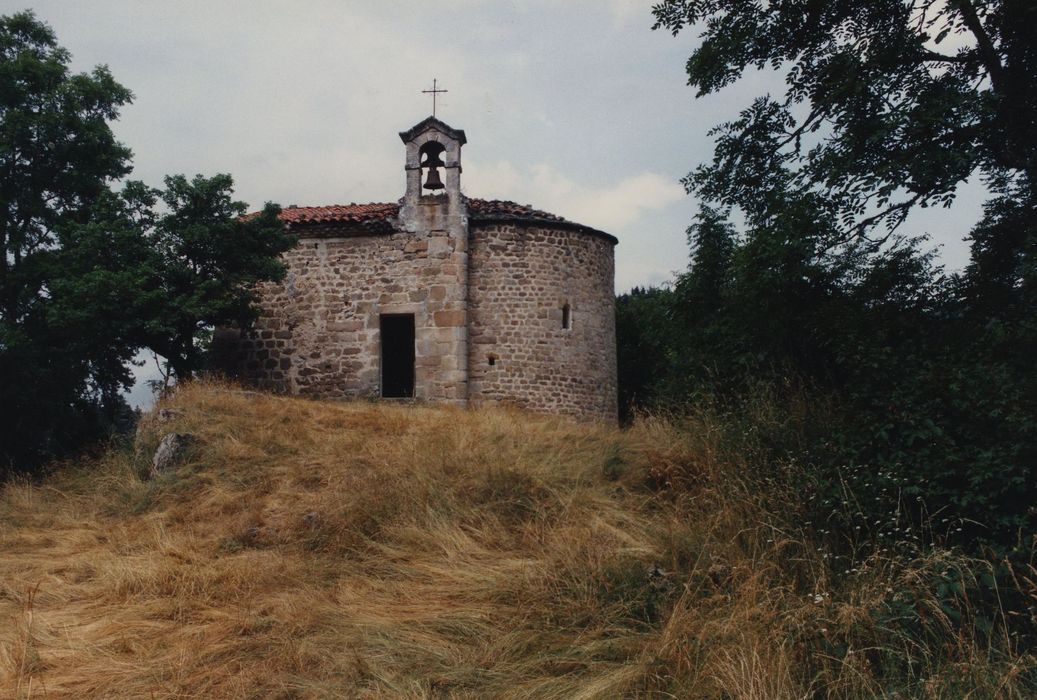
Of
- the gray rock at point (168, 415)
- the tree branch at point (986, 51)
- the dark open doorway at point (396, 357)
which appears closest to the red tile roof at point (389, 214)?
the dark open doorway at point (396, 357)

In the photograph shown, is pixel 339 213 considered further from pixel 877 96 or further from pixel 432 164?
pixel 877 96

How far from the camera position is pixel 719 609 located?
4.13 m

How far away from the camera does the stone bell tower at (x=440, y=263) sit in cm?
1391

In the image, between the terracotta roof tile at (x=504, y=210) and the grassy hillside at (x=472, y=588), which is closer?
the grassy hillside at (x=472, y=588)

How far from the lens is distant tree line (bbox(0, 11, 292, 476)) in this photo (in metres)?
12.0

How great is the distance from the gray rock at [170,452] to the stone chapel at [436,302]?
5181 millimetres

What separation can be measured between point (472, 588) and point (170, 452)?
18.5ft

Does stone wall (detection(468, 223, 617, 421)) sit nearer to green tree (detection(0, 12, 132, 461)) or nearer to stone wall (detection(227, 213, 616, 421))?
stone wall (detection(227, 213, 616, 421))

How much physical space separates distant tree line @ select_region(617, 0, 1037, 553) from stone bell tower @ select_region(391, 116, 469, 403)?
20.1 feet

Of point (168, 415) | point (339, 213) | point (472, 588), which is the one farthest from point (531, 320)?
point (472, 588)

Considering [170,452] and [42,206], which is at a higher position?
[42,206]

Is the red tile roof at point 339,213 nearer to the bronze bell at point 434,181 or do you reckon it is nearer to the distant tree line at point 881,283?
the bronze bell at point 434,181

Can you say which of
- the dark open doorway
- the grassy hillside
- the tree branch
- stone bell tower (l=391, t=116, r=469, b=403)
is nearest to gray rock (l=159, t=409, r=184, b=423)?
the grassy hillside

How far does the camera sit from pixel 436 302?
1413 cm
